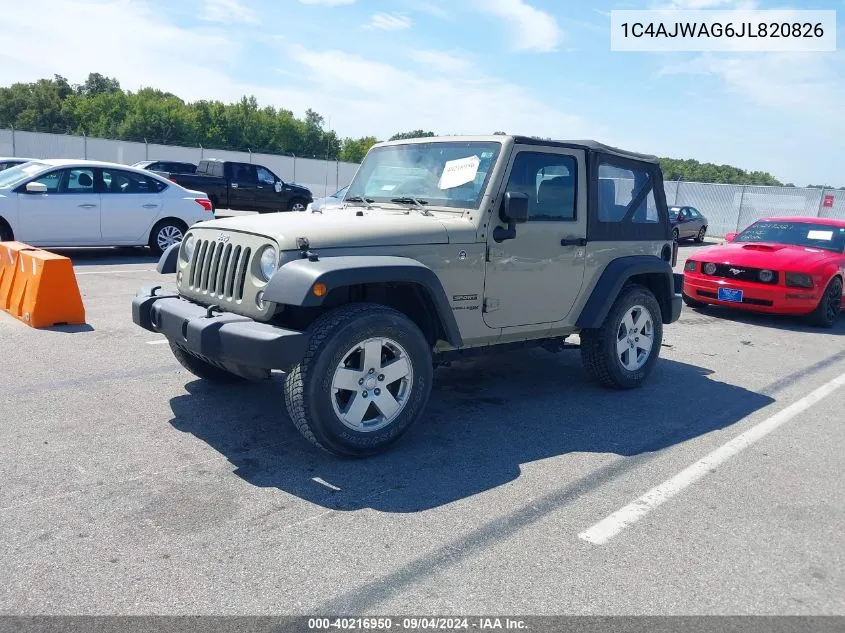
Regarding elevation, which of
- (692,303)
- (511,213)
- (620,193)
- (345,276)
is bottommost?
(692,303)

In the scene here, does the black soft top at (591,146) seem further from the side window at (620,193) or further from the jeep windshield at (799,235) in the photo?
the jeep windshield at (799,235)

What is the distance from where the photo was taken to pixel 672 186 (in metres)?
32.6

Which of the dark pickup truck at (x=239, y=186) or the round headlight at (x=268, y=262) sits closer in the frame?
the round headlight at (x=268, y=262)

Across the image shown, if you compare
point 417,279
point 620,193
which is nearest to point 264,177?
point 620,193

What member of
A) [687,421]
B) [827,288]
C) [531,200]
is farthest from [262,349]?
[827,288]

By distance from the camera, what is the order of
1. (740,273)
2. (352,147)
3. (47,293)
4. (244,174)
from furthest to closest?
(352,147) → (244,174) → (740,273) → (47,293)

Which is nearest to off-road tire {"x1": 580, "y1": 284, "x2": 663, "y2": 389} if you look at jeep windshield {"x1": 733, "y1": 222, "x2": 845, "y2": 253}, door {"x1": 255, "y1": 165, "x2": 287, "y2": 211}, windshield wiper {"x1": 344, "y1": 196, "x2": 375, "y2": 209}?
windshield wiper {"x1": 344, "y1": 196, "x2": 375, "y2": 209}

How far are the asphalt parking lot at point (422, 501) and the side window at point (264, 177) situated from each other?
1681cm

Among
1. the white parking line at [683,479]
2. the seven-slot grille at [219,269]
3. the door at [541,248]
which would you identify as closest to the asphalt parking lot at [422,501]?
the white parking line at [683,479]

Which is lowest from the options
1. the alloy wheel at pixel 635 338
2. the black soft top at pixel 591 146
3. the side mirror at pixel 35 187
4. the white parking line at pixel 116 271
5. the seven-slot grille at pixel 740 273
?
the white parking line at pixel 116 271

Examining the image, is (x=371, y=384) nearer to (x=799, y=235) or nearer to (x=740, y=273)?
(x=740, y=273)

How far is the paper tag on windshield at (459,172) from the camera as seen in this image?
492 cm

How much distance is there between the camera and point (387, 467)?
13.6ft

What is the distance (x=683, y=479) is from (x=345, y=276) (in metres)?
2.24
